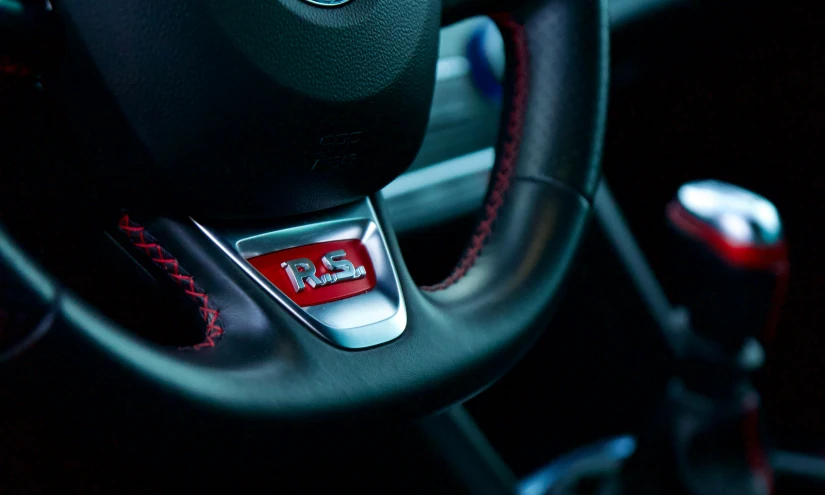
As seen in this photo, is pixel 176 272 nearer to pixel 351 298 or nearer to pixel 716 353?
pixel 351 298

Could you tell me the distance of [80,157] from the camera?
450 mm

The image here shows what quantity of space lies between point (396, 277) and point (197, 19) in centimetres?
18

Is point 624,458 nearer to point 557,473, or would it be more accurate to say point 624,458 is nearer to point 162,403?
point 557,473

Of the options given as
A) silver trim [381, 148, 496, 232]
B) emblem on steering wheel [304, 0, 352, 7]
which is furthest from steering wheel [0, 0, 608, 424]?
silver trim [381, 148, 496, 232]

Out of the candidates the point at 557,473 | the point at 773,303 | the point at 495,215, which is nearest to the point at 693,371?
the point at 773,303

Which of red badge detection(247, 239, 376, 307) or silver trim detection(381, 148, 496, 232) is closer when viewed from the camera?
red badge detection(247, 239, 376, 307)

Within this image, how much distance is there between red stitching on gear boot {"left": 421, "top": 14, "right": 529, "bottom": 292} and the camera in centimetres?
54

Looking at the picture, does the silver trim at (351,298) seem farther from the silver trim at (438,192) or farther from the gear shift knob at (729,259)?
the gear shift knob at (729,259)

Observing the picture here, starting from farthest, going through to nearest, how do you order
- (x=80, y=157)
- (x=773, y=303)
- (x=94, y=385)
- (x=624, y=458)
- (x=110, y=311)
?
1. (x=624, y=458)
2. (x=773, y=303)
3. (x=110, y=311)
4. (x=80, y=157)
5. (x=94, y=385)

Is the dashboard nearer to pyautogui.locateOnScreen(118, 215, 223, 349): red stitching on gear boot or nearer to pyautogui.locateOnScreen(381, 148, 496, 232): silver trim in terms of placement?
pyautogui.locateOnScreen(381, 148, 496, 232): silver trim

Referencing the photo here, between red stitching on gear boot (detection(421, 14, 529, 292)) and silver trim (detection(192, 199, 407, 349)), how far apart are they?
0.24ft

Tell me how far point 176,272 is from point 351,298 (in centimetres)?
9

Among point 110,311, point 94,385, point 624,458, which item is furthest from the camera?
point 624,458

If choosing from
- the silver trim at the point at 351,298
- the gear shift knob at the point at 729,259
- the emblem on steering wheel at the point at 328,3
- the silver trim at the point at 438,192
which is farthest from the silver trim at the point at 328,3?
the gear shift knob at the point at 729,259
